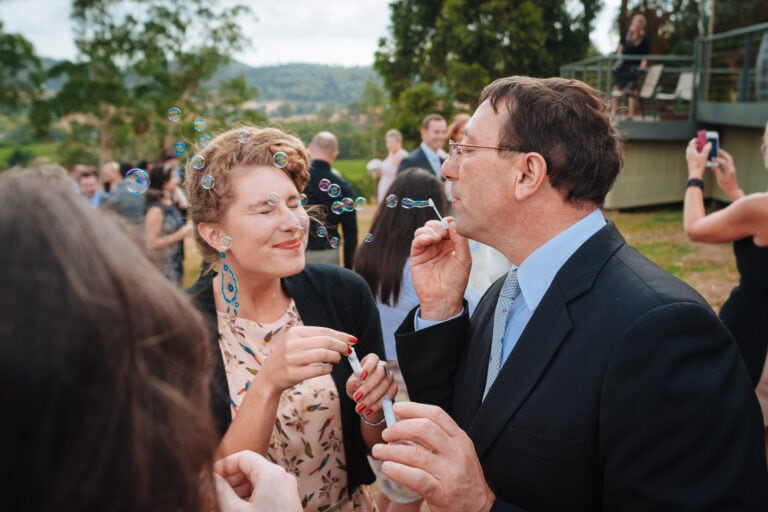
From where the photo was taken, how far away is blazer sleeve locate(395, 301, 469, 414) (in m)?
2.17

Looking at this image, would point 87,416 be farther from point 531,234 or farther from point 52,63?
point 52,63

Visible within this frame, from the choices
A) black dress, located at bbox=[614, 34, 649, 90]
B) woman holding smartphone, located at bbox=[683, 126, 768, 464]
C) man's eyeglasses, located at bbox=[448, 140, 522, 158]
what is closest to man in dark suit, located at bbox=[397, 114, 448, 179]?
woman holding smartphone, located at bbox=[683, 126, 768, 464]

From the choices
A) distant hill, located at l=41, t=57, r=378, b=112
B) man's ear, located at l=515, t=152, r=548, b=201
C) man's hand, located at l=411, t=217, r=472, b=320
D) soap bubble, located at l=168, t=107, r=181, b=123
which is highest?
distant hill, located at l=41, t=57, r=378, b=112

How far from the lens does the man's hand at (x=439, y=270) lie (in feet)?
7.31

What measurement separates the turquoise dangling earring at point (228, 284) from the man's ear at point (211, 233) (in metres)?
0.04

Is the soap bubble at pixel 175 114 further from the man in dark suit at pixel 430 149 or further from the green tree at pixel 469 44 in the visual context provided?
the green tree at pixel 469 44

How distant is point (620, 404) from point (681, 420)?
14 centimetres

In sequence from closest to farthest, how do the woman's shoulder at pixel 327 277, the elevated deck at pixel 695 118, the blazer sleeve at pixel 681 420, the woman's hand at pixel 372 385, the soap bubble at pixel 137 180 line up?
the blazer sleeve at pixel 681 420
the woman's hand at pixel 372 385
the woman's shoulder at pixel 327 277
the soap bubble at pixel 137 180
the elevated deck at pixel 695 118

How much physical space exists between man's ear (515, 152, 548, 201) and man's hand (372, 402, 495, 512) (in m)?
0.81

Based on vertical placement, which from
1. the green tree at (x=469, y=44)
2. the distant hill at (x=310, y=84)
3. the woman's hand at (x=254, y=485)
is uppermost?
the green tree at (x=469, y=44)

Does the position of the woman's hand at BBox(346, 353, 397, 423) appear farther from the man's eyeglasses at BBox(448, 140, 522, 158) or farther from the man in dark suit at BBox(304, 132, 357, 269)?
the man in dark suit at BBox(304, 132, 357, 269)

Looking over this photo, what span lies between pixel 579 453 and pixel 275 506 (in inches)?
32.6

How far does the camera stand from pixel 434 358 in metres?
2.18

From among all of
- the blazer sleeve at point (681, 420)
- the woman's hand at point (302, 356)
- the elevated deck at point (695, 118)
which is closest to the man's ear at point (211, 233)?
the woman's hand at point (302, 356)
